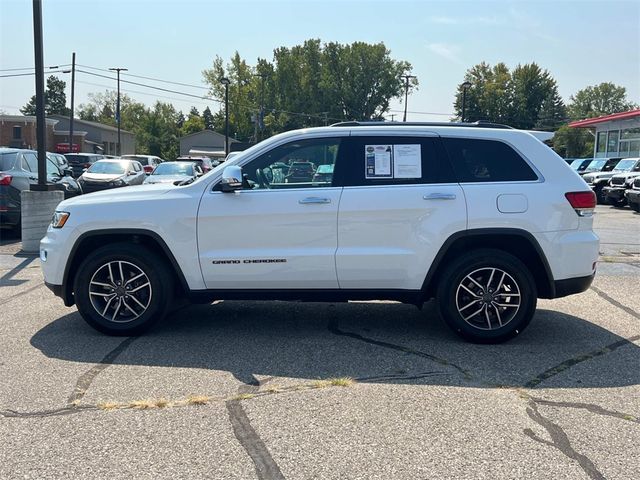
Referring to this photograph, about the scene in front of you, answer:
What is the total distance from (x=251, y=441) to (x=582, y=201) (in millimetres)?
3559

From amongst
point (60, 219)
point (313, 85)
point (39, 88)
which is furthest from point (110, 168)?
point (313, 85)

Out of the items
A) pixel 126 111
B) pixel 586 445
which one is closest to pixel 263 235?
pixel 586 445

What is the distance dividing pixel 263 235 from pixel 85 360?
5.88 ft

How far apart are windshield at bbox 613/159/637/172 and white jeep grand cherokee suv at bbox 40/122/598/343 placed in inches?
850

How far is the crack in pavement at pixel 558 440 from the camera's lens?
10.8 ft

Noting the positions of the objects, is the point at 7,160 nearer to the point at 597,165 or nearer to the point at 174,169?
the point at 174,169

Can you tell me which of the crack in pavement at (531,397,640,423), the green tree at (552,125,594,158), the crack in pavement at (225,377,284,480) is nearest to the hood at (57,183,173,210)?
the crack in pavement at (225,377,284,480)

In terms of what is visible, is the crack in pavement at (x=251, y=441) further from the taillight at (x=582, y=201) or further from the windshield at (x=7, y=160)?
the windshield at (x=7, y=160)

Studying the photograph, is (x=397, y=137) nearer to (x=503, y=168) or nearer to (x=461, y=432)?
(x=503, y=168)

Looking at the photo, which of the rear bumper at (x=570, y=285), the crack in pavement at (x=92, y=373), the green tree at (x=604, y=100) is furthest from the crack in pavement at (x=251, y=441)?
the green tree at (x=604, y=100)

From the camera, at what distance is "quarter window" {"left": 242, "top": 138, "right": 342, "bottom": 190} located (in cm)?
555

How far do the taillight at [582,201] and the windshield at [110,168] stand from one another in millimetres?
18153

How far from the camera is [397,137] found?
18.3ft

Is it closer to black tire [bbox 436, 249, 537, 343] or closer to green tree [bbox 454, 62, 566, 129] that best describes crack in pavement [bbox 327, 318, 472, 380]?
black tire [bbox 436, 249, 537, 343]
